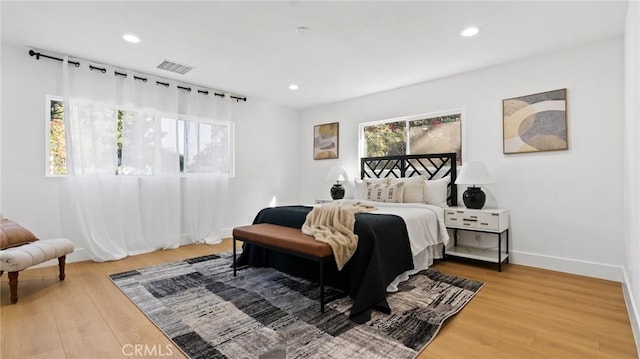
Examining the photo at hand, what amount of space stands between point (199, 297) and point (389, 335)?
1617 millimetres

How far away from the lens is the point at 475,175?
11.4 feet

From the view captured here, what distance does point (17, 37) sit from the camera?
306 centimetres

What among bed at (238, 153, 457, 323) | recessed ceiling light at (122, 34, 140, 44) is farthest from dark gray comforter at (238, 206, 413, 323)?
recessed ceiling light at (122, 34, 140, 44)

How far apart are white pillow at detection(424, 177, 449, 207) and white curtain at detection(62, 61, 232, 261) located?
3168 millimetres

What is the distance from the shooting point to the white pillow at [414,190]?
390 centimetres

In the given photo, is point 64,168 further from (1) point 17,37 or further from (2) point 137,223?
(1) point 17,37

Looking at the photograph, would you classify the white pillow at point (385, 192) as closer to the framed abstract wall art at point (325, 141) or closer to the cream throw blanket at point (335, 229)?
the cream throw blanket at point (335, 229)

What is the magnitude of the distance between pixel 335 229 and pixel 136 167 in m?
3.08

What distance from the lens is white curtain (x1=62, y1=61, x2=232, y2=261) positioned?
11.8 ft

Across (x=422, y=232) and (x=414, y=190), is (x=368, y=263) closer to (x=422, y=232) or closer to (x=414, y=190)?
(x=422, y=232)

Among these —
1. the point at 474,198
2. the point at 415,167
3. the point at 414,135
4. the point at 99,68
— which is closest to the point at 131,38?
the point at 99,68

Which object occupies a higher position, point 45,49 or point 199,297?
point 45,49

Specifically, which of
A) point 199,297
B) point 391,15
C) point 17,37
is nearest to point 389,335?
point 199,297

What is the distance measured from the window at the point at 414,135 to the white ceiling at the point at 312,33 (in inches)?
25.5
